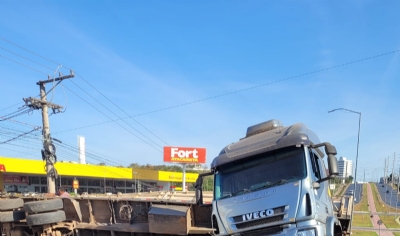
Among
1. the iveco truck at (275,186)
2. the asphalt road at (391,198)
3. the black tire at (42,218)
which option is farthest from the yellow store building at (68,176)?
the asphalt road at (391,198)

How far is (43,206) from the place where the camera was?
9008 millimetres

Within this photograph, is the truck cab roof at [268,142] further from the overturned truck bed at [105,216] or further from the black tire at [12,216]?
the black tire at [12,216]

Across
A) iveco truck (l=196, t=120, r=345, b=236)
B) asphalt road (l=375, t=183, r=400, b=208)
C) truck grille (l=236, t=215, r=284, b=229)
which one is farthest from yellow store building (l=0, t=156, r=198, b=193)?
asphalt road (l=375, t=183, r=400, b=208)

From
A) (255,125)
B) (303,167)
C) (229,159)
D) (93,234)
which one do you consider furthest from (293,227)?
(93,234)

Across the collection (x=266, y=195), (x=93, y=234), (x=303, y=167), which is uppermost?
(x=303, y=167)

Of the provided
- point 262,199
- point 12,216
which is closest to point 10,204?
point 12,216

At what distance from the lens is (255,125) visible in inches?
304

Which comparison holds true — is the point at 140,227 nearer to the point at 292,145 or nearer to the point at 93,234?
the point at 93,234

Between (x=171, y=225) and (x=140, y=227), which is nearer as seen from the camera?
(x=171, y=225)

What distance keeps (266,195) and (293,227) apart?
0.66 meters

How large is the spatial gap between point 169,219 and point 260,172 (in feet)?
8.85

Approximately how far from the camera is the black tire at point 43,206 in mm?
8961

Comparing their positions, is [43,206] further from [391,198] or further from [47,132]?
[391,198]

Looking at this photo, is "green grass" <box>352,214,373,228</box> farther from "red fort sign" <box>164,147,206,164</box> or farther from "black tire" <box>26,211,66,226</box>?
"black tire" <box>26,211,66,226</box>
